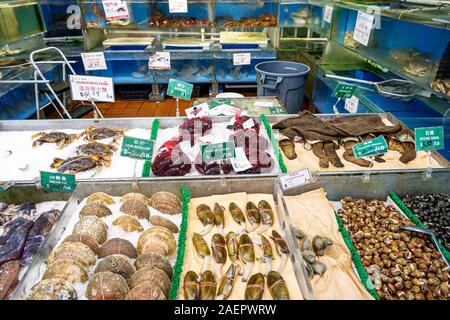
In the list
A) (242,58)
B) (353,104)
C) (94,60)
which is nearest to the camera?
(94,60)

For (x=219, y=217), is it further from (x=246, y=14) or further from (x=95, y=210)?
(x=246, y=14)

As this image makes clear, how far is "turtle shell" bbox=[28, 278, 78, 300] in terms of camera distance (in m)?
1.35

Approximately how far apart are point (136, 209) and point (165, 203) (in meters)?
0.20

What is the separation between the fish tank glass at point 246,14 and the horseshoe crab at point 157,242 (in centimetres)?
523

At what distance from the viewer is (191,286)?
5.01 ft

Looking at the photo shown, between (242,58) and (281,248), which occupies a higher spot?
(242,58)

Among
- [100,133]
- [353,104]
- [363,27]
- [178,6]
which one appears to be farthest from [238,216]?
[178,6]

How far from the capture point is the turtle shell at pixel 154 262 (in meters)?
1.57

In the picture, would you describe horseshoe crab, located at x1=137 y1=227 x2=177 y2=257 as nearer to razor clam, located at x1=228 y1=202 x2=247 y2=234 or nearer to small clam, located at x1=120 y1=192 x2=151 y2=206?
small clam, located at x1=120 y1=192 x2=151 y2=206

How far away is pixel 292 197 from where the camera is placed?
2223mm

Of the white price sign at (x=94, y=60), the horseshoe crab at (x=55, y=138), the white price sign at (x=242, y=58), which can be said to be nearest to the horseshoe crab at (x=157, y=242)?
the horseshoe crab at (x=55, y=138)

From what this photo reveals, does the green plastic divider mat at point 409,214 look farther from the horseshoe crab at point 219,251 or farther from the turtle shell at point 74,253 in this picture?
the turtle shell at point 74,253
